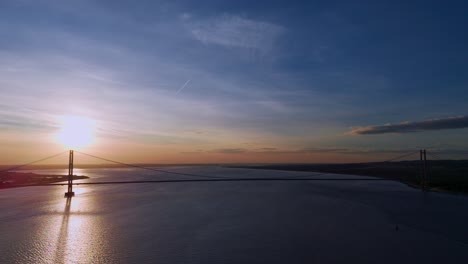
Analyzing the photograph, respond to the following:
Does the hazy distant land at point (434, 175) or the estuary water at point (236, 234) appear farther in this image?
the hazy distant land at point (434, 175)

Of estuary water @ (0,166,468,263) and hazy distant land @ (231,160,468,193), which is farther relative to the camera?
hazy distant land @ (231,160,468,193)

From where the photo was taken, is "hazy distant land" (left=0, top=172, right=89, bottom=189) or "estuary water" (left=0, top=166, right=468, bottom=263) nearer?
"estuary water" (left=0, top=166, right=468, bottom=263)

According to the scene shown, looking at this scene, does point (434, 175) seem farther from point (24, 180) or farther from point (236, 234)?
point (24, 180)

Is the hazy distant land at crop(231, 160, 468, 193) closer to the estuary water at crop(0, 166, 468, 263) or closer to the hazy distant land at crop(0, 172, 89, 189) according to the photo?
the estuary water at crop(0, 166, 468, 263)

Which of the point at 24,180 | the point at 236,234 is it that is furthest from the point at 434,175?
the point at 24,180

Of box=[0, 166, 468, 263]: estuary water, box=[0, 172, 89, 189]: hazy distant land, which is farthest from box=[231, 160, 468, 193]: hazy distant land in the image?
box=[0, 172, 89, 189]: hazy distant land

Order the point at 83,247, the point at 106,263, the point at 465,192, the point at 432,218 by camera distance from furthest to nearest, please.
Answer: the point at 465,192
the point at 432,218
the point at 83,247
the point at 106,263

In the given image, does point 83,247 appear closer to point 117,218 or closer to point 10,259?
point 10,259

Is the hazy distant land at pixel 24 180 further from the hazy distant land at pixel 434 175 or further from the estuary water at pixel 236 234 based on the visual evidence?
the hazy distant land at pixel 434 175

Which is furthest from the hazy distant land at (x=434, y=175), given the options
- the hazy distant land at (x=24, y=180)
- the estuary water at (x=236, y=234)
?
the hazy distant land at (x=24, y=180)

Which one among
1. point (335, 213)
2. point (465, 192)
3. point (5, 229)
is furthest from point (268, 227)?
point (465, 192)

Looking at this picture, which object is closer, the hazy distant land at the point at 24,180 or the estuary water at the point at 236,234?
the estuary water at the point at 236,234
